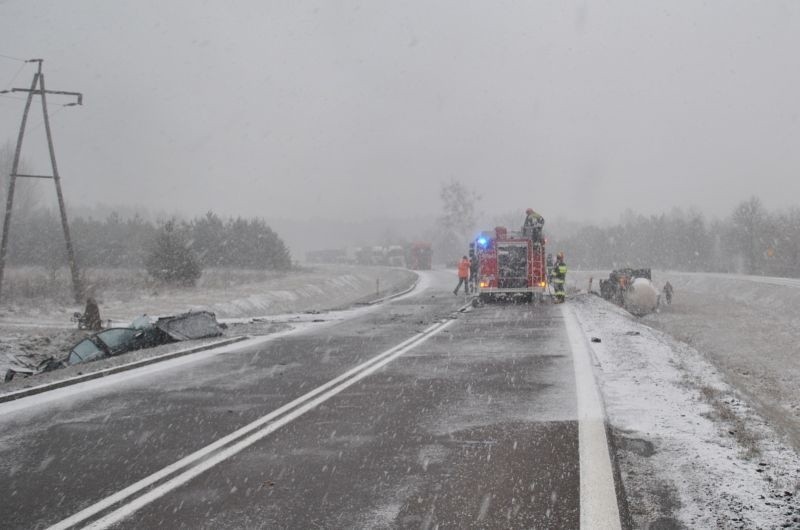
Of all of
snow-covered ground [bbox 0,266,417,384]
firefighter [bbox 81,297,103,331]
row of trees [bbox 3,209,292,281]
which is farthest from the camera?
row of trees [bbox 3,209,292,281]

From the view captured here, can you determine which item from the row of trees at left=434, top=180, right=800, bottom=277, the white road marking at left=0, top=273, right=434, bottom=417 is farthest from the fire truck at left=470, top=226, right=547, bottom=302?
the row of trees at left=434, top=180, right=800, bottom=277

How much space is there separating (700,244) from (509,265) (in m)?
73.8

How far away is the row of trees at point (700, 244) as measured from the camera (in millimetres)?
69125

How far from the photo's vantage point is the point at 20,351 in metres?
15.6

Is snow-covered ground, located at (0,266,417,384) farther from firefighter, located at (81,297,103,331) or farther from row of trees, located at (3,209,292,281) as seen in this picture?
row of trees, located at (3,209,292,281)

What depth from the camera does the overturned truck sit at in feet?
118

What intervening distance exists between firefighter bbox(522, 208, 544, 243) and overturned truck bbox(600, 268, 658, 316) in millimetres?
13492

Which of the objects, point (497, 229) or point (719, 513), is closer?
point (719, 513)

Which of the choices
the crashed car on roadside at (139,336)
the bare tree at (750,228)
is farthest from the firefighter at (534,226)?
the bare tree at (750,228)

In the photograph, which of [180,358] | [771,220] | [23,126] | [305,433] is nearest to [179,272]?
[23,126]

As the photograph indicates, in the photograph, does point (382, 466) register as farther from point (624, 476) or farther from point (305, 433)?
point (624, 476)

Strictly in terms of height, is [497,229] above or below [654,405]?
above

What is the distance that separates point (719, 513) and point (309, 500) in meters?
2.56

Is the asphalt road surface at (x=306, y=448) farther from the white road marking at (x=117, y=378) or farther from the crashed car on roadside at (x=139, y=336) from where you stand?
the crashed car on roadside at (x=139, y=336)
